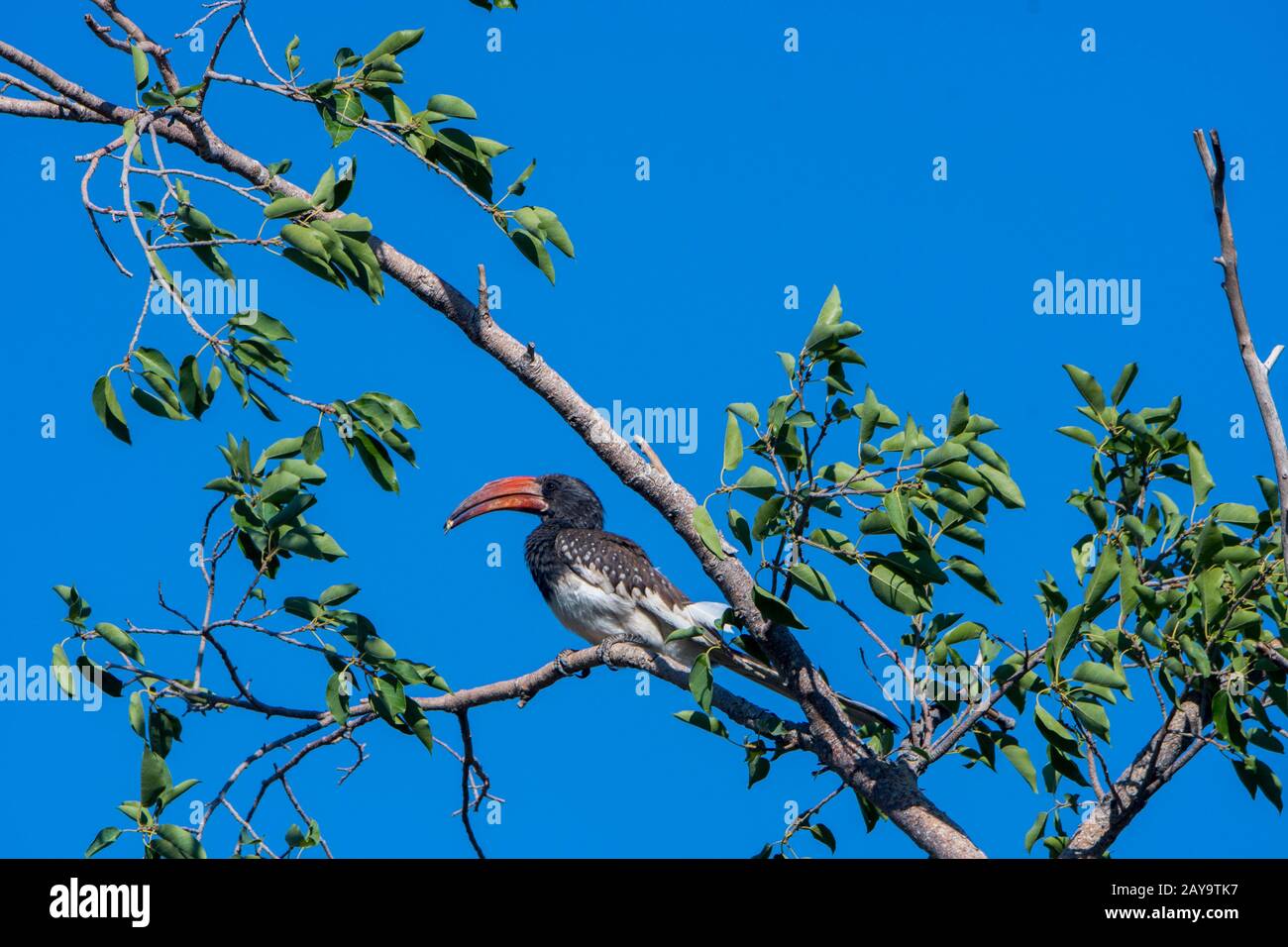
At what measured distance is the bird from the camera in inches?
248

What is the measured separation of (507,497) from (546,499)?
0.20 meters

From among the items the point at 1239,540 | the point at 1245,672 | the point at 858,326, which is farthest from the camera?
the point at 1239,540

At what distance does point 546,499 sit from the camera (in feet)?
24.0

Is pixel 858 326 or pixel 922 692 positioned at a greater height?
pixel 858 326

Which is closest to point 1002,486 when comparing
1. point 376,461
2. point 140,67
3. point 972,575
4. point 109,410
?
point 972,575

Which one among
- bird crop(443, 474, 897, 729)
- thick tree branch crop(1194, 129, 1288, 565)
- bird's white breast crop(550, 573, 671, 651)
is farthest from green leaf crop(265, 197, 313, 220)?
bird's white breast crop(550, 573, 671, 651)

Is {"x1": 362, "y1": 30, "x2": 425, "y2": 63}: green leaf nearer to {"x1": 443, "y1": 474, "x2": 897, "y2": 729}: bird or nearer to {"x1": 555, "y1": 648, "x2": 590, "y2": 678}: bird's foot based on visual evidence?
{"x1": 555, "y1": 648, "x2": 590, "y2": 678}: bird's foot

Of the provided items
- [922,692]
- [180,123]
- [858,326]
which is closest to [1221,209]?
[858,326]

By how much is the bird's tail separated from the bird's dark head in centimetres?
107

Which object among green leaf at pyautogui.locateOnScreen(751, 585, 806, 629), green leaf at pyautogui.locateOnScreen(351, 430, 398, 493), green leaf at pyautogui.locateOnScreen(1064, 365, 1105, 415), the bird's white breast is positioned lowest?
green leaf at pyautogui.locateOnScreen(751, 585, 806, 629)

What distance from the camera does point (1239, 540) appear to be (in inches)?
159

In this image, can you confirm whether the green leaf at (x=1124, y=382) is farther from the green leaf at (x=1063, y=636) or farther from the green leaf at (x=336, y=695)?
the green leaf at (x=336, y=695)

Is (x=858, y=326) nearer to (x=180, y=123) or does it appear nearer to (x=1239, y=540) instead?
(x=1239, y=540)

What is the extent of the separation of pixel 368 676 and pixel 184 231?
1.19 metres
